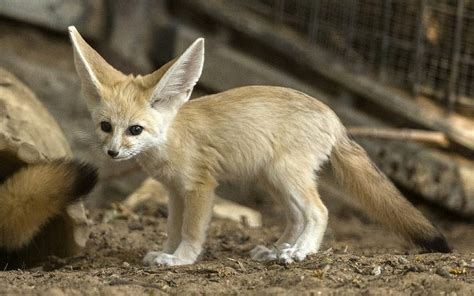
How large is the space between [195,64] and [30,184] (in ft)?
3.23

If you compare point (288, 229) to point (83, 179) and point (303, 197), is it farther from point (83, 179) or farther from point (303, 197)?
point (83, 179)

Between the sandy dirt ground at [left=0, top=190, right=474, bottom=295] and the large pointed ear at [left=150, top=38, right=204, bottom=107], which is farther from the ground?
the large pointed ear at [left=150, top=38, right=204, bottom=107]

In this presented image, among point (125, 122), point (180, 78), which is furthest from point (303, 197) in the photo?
point (125, 122)

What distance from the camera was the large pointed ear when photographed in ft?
12.5

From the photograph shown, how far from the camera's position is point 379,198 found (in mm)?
4191

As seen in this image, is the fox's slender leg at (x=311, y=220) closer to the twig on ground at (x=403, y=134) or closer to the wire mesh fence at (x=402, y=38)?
the twig on ground at (x=403, y=134)

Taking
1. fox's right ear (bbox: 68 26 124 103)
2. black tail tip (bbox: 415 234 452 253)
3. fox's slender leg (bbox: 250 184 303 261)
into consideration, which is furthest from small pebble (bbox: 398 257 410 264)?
fox's right ear (bbox: 68 26 124 103)

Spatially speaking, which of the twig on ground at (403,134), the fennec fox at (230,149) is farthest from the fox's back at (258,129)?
the twig on ground at (403,134)

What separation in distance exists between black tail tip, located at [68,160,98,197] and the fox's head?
1.04 ft

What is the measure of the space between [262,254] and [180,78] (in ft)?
3.11

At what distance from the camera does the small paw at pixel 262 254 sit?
13.0ft

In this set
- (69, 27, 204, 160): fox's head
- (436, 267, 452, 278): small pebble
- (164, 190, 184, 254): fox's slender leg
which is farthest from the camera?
(164, 190, 184, 254): fox's slender leg

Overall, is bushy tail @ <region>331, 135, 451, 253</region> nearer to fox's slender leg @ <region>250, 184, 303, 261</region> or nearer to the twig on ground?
fox's slender leg @ <region>250, 184, 303, 261</region>

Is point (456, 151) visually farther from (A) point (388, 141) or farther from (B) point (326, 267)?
(B) point (326, 267)
